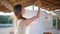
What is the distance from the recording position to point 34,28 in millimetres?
3893

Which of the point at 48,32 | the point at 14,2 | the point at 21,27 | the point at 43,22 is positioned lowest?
the point at 48,32

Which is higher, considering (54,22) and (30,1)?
(30,1)

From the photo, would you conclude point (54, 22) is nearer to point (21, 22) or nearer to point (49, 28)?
point (49, 28)

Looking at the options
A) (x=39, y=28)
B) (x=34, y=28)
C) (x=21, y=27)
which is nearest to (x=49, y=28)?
(x=39, y=28)

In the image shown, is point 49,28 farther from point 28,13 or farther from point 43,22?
Answer: point 28,13

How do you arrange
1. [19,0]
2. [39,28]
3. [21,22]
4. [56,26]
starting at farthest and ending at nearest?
[56,26], [39,28], [19,0], [21,22]

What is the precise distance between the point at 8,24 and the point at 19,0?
310cm

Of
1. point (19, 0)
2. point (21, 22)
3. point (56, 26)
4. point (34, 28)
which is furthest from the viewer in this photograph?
point (56, 26)

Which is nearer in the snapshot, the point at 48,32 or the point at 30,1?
the point at 30,1

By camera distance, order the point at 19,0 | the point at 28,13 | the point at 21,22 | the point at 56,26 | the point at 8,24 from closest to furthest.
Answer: the point at 21,22, the point at 19,0, the point at 28,13, the point at 56,26, the point at 8,24

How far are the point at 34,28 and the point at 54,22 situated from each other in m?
1.48

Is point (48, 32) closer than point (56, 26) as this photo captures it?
Yes

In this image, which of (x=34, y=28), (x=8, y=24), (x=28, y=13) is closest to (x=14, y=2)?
(x=28, y=13)

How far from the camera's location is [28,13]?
11.7 feet
